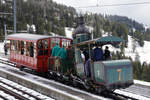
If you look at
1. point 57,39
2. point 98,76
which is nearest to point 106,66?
point 98,76

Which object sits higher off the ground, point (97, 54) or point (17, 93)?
point (97, 54)

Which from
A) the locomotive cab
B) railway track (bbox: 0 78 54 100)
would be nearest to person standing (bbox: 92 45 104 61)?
the locomotive cab

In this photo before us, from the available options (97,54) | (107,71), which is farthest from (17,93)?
(107,71)

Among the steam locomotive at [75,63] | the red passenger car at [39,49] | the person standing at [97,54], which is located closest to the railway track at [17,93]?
the steam locomotive at [75,63]

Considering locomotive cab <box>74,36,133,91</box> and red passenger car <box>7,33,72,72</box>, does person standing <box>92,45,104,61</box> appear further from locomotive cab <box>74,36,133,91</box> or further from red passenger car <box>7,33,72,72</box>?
red passenger car <box>7,33,72,72</box>

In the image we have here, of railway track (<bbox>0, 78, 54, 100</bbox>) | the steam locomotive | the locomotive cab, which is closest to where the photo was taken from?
the locomotive cab

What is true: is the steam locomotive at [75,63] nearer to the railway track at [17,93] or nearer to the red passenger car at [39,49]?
the red passenger car at [39,49]

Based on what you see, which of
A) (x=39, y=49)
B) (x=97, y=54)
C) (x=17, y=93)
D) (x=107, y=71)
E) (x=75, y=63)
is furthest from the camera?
(x=39, y=49)

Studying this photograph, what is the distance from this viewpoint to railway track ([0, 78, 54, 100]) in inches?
438

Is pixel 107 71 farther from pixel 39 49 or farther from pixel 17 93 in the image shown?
pixel 39 49

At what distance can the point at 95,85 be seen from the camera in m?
11.4

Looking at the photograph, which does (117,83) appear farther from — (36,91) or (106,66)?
(36,91)

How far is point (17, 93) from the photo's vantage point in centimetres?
1187

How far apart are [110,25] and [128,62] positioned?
12636 cm
